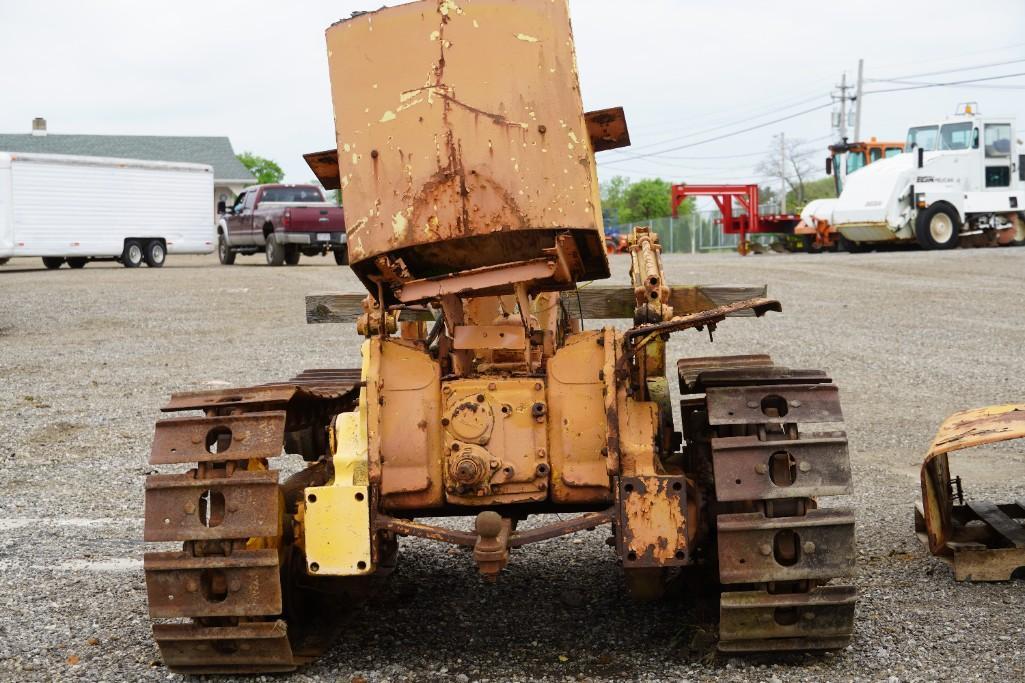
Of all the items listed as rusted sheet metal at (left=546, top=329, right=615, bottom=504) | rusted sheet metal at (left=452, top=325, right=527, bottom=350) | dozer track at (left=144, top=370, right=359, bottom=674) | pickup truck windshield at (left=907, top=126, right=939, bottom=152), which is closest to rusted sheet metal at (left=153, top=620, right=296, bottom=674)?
dozer track at (left=144, top=370, right=359, bottom=674)

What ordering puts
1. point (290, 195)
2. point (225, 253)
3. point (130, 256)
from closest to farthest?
1. point (290, 195)
2. point (225, 253)
3. point (130, 256)

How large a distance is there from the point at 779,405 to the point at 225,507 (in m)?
2.23

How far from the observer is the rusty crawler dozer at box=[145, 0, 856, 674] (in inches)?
196

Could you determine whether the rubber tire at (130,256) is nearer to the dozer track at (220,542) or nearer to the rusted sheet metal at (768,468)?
the dozer track at (220,542)

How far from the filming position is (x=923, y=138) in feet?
→ 107

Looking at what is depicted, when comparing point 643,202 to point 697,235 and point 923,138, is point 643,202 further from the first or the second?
point 923,138

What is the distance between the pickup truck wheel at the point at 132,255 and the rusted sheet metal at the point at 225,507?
3281cm

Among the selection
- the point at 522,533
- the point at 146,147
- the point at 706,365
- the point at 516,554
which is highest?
the point at 146,147

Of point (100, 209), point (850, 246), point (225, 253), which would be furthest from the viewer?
point (100, 209)

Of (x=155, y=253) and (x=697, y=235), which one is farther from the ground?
(x=697, y=235)

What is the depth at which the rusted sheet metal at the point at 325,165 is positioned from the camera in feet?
20.0

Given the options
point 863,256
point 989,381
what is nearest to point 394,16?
point 989,381

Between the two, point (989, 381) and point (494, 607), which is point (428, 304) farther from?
point (989, 381)

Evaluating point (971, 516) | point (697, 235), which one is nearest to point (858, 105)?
point (697, 235)
